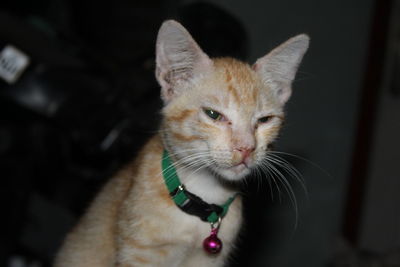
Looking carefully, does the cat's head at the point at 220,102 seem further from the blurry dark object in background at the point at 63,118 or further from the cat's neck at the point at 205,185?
the blurry dark object in background at the point at 63,118

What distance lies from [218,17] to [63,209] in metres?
0.93

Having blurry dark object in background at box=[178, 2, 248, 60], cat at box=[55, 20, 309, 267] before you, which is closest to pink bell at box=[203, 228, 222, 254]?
cat at box=[55, 20, 309, 267]

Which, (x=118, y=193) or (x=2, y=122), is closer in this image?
(x=118, y=193)

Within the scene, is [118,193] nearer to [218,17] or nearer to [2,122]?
[218,17]

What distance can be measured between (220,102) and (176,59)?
0.38ft

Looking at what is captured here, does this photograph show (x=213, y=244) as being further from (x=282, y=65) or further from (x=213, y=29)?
(x=213, y=29)

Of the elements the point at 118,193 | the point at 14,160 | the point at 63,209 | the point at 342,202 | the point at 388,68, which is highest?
the point at 388,68

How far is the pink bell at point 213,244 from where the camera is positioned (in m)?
0.93

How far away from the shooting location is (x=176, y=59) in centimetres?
91

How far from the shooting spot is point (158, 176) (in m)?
1.01

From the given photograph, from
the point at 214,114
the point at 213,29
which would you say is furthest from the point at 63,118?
the point at 214,114

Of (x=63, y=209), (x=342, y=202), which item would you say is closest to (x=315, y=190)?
(x=342, y=202)

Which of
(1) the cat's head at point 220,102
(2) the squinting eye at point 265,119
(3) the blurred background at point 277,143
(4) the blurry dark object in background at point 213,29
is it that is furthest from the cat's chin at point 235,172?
(4) the blurry dark object in background at point 213,29

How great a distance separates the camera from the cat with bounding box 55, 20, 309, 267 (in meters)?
0.89
